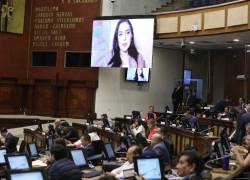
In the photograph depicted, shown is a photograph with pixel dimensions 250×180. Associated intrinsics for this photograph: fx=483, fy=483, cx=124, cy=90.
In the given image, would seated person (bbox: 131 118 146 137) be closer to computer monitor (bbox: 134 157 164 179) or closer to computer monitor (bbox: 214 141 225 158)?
computer monitor (bbox: 214 141 225 158)

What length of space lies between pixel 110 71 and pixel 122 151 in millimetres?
10480

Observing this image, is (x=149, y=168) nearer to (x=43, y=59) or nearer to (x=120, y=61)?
(x=120, y=61)

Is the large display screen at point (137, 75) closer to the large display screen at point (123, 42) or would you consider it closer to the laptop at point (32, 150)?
the large display screen at point (123, 42)

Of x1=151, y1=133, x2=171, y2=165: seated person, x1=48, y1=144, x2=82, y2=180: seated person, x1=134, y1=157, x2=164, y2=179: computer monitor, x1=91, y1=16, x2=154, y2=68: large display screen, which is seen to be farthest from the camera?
x1=91, y1=16, x2=154, y2=68: large display screen

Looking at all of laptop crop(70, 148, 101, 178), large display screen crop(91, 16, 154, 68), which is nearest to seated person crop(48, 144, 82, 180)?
laptop crop(70, 148, 101, 178)

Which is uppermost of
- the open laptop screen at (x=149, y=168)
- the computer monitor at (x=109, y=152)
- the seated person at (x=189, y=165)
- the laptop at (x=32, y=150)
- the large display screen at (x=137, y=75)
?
the large display screen at (x=137, y=75)

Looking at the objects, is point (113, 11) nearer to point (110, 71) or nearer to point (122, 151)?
point (110, 71)

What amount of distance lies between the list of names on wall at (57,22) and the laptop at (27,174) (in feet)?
51.6

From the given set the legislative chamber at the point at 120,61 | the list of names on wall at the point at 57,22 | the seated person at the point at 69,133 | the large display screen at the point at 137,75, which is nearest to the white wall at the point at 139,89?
the legislative chamber at the point at 120,61

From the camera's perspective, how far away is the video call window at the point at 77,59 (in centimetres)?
2050

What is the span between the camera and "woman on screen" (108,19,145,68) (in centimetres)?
1806

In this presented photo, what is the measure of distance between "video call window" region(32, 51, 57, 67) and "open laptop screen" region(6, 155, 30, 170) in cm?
1413

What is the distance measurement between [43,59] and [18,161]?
14.6 meters

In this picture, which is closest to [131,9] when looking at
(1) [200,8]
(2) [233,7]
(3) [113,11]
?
(3) [113,11]
